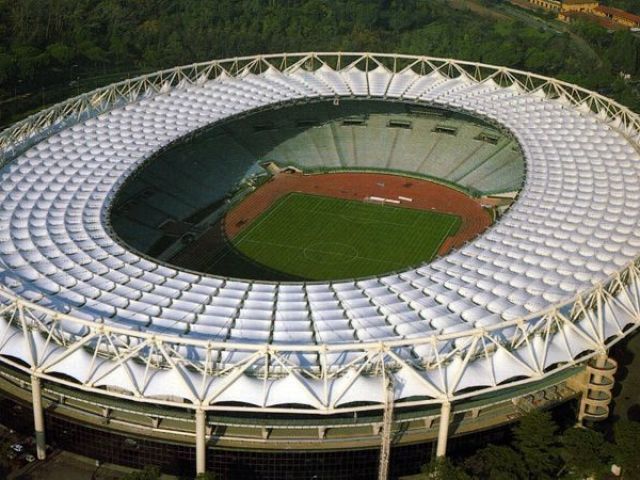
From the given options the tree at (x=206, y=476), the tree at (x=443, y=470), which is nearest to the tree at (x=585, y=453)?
the tree at (x=443, y=470)

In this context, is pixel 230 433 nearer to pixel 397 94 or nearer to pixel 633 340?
pixel 633 340

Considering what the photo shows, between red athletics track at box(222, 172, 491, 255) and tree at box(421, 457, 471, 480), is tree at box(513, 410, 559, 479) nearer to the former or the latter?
tree at box(421, 457, 471, 480)

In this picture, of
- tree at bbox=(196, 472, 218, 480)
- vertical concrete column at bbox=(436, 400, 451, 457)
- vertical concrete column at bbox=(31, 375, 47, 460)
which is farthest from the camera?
vertical concrete column at bbox=(31, 375, 47, 460)

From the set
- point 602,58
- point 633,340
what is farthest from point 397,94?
point 602,58

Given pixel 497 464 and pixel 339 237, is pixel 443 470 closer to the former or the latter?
pixel 497 464

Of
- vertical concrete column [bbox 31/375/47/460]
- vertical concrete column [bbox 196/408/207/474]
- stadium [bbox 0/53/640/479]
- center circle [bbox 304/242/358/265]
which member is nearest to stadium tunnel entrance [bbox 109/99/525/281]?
center circle [bbox 304/242/358/265]

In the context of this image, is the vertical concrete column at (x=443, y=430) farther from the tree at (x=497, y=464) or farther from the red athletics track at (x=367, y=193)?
the red athletics track at (x=367, y=193)
